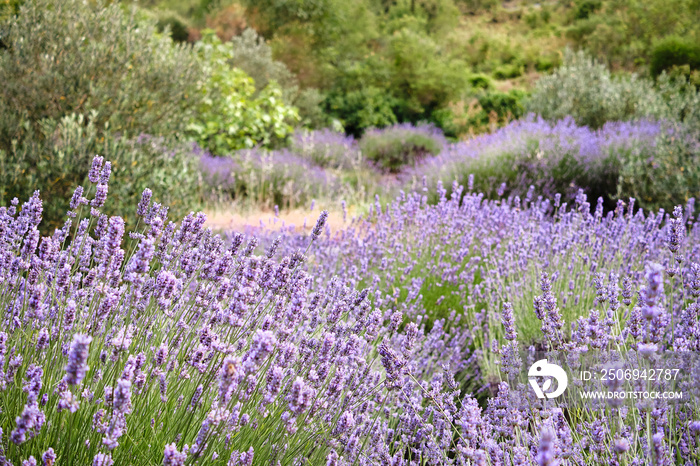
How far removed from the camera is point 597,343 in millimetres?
1448

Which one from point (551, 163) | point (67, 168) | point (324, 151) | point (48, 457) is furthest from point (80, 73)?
point (324, 151)

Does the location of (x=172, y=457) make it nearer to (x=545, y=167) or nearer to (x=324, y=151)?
(x=545, y=167)

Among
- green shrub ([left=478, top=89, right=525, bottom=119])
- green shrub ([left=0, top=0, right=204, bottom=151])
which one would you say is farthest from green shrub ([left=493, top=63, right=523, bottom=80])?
green shrub ([left=0, top=0, right=204, bottom=151])

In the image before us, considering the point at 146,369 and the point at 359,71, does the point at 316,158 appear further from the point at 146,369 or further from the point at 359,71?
the point at 146,369

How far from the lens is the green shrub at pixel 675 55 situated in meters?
11.6

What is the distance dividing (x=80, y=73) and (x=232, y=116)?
17.5ft

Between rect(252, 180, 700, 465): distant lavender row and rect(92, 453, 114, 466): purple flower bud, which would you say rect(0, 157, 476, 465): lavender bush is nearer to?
rect(92, 453, 114, 466): purple flower bud

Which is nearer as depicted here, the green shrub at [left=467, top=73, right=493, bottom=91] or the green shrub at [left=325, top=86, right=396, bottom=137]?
the green shrub at [left=325, top=86, right=396, bottom=137]

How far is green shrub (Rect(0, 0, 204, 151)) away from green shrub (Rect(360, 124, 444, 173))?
255 inches

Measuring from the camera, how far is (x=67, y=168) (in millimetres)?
3492

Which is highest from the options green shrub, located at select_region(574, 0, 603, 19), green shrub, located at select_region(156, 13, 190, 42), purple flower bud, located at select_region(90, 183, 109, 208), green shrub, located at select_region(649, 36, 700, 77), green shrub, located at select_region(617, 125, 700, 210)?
green shrub, located at select_region(574, 0, 603, 19)

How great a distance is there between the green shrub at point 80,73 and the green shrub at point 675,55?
37.8ft

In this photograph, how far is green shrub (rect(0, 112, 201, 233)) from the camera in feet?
11.4

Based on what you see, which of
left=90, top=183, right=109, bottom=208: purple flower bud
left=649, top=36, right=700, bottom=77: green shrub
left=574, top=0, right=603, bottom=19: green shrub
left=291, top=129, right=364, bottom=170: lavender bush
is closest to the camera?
left=90, top=183, right=109, bottom=208: purple flower bud
